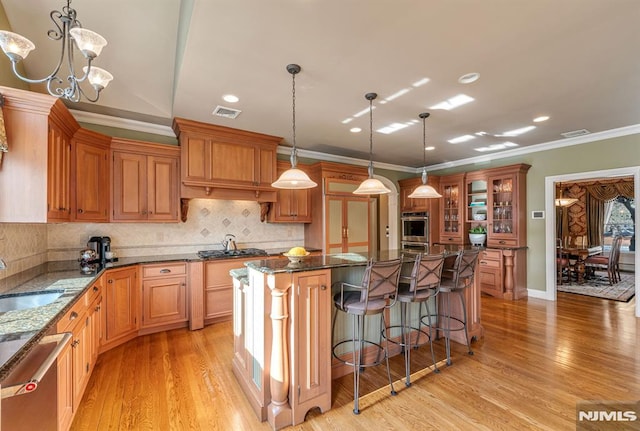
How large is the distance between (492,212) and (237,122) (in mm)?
4740

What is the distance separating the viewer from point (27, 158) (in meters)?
2.04

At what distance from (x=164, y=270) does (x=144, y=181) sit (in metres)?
1.14

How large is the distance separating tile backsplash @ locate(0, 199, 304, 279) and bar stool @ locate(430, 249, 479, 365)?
2.65m

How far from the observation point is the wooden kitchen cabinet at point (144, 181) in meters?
3.40

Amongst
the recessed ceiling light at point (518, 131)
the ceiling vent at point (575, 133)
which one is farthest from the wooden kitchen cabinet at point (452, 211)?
the ceiling vent at point (575, 133)

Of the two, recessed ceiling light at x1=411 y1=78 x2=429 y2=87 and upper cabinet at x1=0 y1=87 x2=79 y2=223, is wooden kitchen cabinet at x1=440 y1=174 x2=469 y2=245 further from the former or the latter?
upper cabinet at x1=0 y1=87 x2=79 y2=223

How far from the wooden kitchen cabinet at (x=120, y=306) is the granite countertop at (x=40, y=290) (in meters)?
0.13

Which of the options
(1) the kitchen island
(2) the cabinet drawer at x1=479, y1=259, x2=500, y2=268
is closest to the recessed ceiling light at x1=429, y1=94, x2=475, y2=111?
(1) the kitchen island

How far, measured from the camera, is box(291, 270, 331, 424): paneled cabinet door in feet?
6.48

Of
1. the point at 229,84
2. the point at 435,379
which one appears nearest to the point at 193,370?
the point at 435,379

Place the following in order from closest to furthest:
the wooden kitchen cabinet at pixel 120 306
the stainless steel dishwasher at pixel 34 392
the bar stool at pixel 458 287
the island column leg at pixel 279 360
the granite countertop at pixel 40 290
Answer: the stainless steel dishwasher at pixel 34 392 → the granite countertop at pixel 40 290 → the island column leg at pixel 279 360 → the bar stool at pixel 458 287 → the wooden kitchen cabinet at pixel 120 306

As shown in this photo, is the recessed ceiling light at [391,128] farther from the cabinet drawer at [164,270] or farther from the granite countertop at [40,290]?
the cabinet drawer at [164,270]

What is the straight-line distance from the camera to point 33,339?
3.98ft

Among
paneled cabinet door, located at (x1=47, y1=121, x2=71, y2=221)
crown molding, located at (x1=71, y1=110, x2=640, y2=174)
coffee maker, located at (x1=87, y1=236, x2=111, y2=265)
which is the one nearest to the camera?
paneled cabinet door, located at (x1=47, y1=121, x2=71, y2=221)
